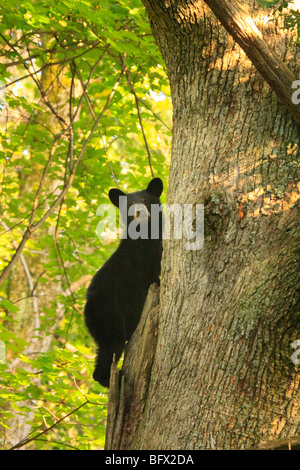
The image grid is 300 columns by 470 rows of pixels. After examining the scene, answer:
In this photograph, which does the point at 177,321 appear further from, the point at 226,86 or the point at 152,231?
the point at 152,231

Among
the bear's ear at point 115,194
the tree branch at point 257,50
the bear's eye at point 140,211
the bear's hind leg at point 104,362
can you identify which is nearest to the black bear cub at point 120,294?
the bear's hind leg at point 104,362

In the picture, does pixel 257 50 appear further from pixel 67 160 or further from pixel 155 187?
pixel 67 160

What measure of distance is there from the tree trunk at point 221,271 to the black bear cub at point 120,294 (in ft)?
5.80

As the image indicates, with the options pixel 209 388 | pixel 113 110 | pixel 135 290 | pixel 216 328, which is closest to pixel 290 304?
pixel 216 328

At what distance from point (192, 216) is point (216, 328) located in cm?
65

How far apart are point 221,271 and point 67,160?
15.1 ft

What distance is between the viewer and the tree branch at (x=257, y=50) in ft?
9.21

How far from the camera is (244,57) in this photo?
10.0ft

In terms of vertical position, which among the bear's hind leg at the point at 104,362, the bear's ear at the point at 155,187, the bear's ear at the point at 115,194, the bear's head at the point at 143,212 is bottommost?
the bear's hind leg at the point at 104,362

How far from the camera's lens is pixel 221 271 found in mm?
2713

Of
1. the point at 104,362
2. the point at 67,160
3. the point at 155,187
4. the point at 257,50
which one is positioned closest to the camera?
the point at 257,50

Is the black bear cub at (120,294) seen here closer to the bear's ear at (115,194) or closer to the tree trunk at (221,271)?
the bear's ear at (115,194)

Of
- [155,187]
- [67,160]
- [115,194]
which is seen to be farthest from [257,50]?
[67,160]

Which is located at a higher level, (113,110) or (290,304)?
(113,110)
